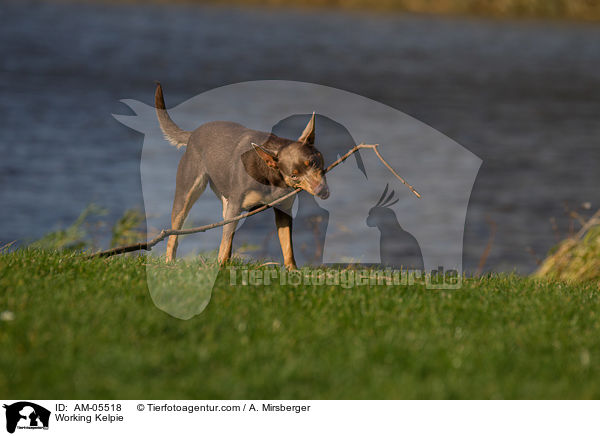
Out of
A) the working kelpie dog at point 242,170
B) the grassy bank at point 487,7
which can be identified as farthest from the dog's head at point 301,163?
the grassy bank at point 487,7

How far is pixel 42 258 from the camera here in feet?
25.2

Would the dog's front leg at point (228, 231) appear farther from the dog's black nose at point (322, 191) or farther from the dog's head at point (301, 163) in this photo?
the dog's black nose at point (322, 191)

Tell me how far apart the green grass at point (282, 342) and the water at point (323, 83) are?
6071 millimetres

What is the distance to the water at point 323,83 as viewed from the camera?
19.0 m

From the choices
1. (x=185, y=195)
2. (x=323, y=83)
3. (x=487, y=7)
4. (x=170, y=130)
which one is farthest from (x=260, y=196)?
(x=487, y=7)

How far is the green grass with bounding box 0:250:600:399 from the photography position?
16.8 ft

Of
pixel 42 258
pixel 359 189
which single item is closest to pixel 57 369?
pixel 42 258

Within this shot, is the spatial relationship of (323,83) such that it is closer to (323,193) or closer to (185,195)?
(185,195)

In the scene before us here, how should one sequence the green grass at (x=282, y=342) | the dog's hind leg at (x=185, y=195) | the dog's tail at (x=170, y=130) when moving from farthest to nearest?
the dog's tail at (x=170, y=130)
the dog's hind leg at (x=185, y=195)
the green grass at (x=282, y=342)

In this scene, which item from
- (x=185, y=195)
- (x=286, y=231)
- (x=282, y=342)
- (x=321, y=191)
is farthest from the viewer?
(x=185, y=195)

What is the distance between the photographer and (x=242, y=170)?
7723mm

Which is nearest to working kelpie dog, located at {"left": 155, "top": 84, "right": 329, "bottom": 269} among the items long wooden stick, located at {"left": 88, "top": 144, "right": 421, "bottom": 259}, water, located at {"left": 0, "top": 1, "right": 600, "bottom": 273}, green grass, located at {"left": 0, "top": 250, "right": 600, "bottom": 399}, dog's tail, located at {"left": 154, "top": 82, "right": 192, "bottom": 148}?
dog's tail, located at {"left": 154, "top": 82, "right": 192, "bottom": 148}

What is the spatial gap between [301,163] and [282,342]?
194cm

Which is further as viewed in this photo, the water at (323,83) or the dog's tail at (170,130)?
the water at (323,83)
